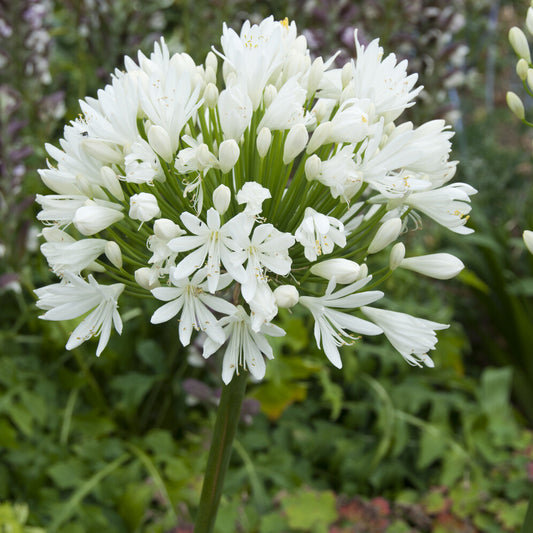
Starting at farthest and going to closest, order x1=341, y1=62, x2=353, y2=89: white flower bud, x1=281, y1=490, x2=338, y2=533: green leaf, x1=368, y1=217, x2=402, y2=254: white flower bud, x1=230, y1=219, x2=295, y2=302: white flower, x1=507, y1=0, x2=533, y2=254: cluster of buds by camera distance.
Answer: x1=281, y1=490, x2=338, y2=533: green leaf, x1=507, y1=0, x2=533, y2=254: cluster of buds, x1=341, y1=62, x2=353, y2=89: white flower bud, x1=368, y1=217, x2=402, y2=254: white flower bud, x1=230, y1=219, x2=295, y2=302: white flower

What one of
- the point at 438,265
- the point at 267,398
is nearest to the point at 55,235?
the point at 438,265

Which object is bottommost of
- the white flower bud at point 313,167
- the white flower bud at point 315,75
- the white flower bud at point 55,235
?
the white flower bud at point 55,235

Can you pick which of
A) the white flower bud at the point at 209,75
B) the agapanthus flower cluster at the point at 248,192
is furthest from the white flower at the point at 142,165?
the white flower bud at the point at 209,75

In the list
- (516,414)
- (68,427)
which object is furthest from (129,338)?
(516,414)

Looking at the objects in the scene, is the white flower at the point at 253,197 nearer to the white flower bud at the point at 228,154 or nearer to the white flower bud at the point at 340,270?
the white flower bud at the point at 228,154

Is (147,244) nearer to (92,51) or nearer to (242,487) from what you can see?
→ (242,487)

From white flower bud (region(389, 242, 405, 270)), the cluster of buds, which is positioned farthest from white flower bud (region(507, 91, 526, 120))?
white flower bud (region(389, 242, 405, 270))

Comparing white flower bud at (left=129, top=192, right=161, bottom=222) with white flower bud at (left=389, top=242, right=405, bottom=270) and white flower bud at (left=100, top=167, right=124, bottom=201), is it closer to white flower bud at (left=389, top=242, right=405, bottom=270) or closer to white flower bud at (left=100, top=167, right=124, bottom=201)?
white flower bud at (left=100, top=167, right=124, bottom=201)
